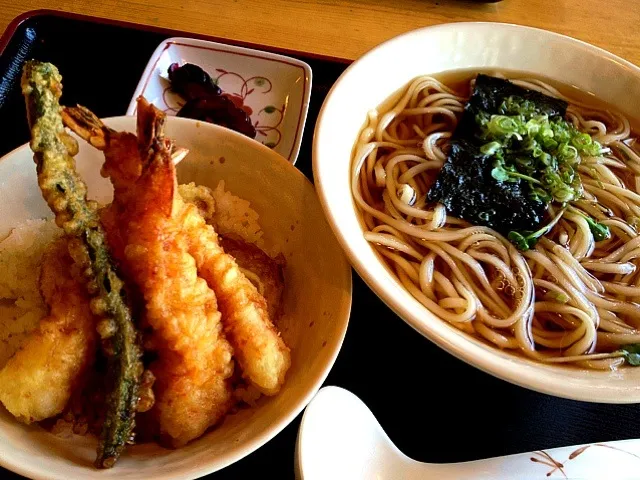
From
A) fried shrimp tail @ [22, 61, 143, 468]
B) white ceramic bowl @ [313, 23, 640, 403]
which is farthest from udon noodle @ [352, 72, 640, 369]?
fried shrimp tail @ [22, 61, 143, 468]

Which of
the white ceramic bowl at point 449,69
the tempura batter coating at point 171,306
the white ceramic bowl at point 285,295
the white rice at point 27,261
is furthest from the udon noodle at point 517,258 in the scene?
the tempura batter coating at point 171,306

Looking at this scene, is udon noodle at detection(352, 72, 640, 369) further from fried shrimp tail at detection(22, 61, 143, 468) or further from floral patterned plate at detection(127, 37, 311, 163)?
fried shrimp tail at detection(22, 61, 143, 468)

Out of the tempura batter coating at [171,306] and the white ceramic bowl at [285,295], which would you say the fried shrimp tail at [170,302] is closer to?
the tempura batter coating at [171,306]

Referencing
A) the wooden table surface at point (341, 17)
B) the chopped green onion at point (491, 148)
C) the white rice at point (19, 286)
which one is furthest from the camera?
the wooden table surface at point (341, 17)

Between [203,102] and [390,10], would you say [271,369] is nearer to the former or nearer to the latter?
[203,102]

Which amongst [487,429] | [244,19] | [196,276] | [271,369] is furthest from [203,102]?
[487,429]

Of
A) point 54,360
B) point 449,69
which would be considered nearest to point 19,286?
point 54,360
